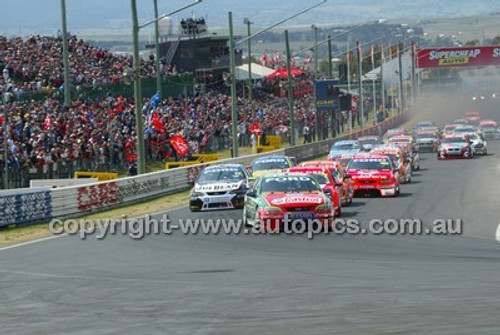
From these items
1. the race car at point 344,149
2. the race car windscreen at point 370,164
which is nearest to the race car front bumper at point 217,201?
the race car windscreen at point 370,164

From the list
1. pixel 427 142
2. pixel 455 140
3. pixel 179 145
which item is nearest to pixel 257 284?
pixel 179 145

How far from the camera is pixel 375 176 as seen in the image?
36.8 m

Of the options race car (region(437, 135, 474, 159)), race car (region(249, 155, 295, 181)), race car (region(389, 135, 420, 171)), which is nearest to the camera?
race car (region(249, 155, 295, 181))

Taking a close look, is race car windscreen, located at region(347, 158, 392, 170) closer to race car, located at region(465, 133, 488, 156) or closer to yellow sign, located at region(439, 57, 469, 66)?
race car, located at region(465, 133, 488, 156)

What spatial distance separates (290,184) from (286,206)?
1557 millimetres

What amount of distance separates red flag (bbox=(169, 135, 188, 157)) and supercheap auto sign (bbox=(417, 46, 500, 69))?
83.7 m

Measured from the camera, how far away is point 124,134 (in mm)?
48719

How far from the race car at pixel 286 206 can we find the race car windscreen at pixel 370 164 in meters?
10.9

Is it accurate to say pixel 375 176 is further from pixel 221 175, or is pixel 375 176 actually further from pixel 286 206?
pixel 286 206

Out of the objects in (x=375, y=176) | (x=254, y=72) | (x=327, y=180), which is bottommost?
(x=375, y=176)

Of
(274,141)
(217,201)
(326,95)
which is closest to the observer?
(217,201)

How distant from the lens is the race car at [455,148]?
195ft

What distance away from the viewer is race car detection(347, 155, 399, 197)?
120ft

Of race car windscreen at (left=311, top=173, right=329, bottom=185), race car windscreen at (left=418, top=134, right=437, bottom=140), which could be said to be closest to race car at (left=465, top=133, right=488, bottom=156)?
race car windscreen at (left=418, top=134, right=437, bottom=140)
